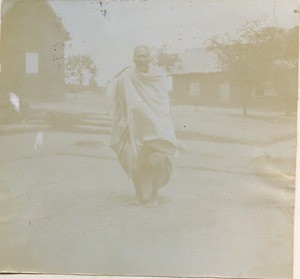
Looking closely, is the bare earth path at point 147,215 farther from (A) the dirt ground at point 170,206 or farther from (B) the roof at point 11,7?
(B) the roof at point 11,7

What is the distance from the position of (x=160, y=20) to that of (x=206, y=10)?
23cm

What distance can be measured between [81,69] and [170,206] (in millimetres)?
780

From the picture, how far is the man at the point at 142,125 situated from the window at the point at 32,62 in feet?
1.22

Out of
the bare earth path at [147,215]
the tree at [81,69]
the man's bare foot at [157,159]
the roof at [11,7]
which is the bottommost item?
the bare earth path at [147,215]

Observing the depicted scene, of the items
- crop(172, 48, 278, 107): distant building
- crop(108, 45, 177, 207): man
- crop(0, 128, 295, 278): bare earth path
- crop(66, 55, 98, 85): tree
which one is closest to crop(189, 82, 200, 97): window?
crop(172, 48, 278, 107): distant building

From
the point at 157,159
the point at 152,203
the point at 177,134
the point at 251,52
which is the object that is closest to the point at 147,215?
the point at 152,203

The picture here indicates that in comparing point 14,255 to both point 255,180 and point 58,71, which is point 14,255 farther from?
point 255,180

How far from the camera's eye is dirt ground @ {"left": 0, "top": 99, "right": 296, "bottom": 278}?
6.15 feet

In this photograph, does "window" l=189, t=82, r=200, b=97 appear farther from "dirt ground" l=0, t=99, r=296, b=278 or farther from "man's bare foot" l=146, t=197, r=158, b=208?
"man's bare foot" l=146, t=197, r=158, b=208

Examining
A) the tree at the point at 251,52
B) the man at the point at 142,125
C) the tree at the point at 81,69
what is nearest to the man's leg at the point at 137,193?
the man at the point at 142,125

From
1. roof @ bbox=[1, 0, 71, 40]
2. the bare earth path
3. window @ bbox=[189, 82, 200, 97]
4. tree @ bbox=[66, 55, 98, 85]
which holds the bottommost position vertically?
the bare earth path

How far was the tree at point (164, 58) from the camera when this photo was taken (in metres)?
1.94

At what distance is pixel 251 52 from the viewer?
1945 mm

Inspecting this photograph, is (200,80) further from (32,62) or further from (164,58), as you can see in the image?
(32,62)
